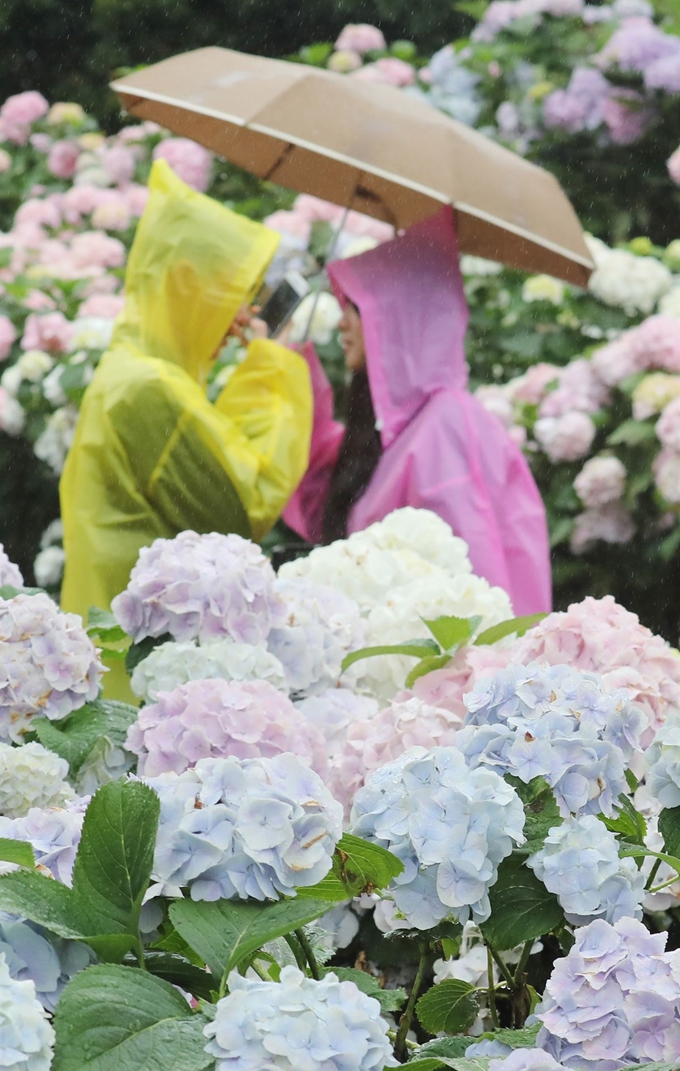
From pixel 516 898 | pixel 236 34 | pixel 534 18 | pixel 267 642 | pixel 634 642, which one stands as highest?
pixel 516 898

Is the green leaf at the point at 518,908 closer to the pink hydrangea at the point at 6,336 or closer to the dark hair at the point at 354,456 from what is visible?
the dark hair at the point at 354,456

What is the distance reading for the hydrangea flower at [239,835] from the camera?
2.41ft

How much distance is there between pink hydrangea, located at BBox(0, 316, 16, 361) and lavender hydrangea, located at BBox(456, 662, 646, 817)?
11.7 ft

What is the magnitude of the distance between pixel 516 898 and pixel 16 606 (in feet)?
1.87

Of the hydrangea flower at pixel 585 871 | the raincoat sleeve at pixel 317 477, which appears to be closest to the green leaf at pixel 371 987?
the hydrangea flower at pixel 585 871

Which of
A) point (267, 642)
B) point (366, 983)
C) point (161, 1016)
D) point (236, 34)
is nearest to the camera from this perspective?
point (161, 1016)

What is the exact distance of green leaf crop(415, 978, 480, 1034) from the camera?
0.92m

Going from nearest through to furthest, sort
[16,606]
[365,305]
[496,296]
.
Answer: [16,606] → [365,305] → [496,296]

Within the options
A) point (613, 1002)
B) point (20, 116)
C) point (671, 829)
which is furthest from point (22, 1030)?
point (20, 116)

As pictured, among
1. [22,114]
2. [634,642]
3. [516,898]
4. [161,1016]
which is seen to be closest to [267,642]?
[634,642]

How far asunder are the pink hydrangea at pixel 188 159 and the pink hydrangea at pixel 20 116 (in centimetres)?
72

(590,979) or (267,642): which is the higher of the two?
(590,979)

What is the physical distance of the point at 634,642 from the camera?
4.01ft

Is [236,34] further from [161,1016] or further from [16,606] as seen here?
[161,1016]
